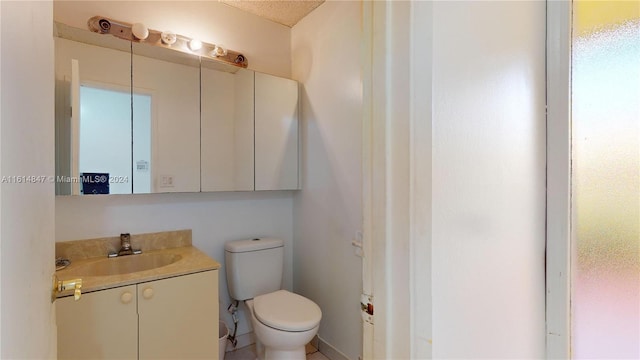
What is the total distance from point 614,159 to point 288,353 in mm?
1712

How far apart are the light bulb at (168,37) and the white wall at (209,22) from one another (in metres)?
0.05

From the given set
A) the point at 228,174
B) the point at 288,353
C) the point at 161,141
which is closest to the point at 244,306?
the point at 288,353

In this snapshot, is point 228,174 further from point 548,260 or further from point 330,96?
point 548,260

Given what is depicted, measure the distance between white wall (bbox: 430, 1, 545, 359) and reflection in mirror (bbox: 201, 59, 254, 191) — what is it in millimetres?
1678

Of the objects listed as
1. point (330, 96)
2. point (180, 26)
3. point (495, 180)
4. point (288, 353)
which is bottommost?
point (288, 353)

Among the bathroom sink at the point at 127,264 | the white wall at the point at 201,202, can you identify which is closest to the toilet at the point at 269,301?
the white wall at the point at 201,202

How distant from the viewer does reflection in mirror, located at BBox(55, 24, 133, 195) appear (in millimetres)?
1490

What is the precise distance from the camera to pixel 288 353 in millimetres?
1736

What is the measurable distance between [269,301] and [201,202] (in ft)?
2.61

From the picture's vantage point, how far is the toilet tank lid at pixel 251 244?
201 centimetres

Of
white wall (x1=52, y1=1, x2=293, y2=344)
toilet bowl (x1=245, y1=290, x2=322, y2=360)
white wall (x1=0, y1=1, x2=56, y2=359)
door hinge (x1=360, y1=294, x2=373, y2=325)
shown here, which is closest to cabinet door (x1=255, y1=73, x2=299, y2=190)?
white wall (x1=52, y1=1, x2=293, y2=344)

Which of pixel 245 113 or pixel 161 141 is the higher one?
pixel 245 113

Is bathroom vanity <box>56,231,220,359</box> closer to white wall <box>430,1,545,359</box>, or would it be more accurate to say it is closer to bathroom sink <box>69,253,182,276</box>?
bathroom sink <box>69,253,182,276</box>

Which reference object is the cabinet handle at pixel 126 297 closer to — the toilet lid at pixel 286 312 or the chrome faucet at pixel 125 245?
the chrome faucet at pixel 125 245
